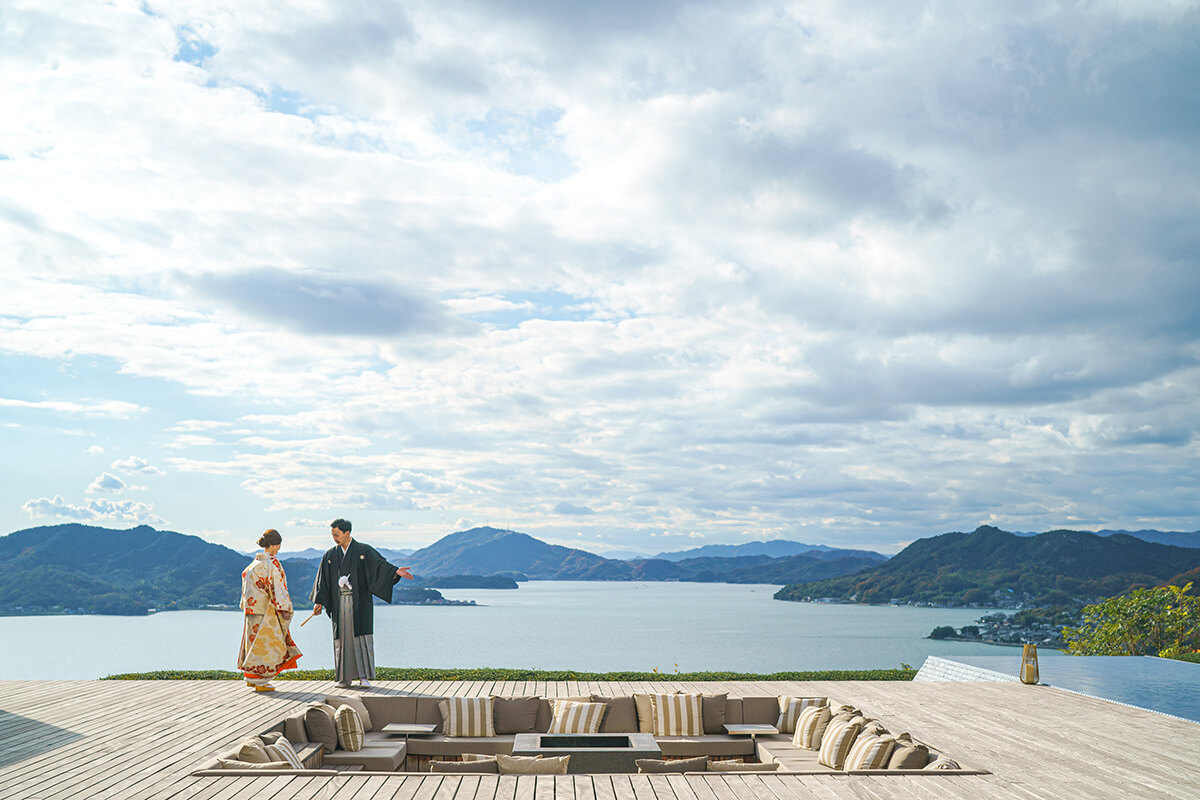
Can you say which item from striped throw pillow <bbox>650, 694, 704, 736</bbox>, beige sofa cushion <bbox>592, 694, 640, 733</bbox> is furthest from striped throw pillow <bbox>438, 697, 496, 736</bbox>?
striped throw pillow <bbox>650, 694, 704, 736</bbox>

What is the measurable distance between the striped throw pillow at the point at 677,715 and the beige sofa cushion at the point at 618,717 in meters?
0.23

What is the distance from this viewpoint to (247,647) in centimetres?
874

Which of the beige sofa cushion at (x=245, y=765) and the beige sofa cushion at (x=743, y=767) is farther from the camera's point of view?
the beige sofa cushion at (x=743, y=767)

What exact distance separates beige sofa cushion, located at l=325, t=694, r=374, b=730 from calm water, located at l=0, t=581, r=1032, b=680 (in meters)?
17.7

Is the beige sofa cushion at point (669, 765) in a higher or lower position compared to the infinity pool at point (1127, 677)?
higher

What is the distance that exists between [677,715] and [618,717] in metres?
0.55

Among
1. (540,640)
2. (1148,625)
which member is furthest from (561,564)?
(1148,625)

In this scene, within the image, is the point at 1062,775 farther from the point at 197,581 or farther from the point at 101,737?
the point at 197,581

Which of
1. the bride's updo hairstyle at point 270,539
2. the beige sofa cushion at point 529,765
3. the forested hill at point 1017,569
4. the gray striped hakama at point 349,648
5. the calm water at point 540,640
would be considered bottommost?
the calm water at point 540,640

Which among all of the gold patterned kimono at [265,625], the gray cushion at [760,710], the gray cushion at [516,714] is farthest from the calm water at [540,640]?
the gray cushion at [516,714]

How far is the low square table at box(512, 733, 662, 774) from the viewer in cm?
654

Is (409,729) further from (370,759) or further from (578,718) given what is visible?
(578,718)

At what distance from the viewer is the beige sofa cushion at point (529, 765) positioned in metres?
5.75

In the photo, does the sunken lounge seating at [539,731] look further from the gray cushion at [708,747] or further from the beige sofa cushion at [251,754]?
the beige sofa cushion at [251,754]
